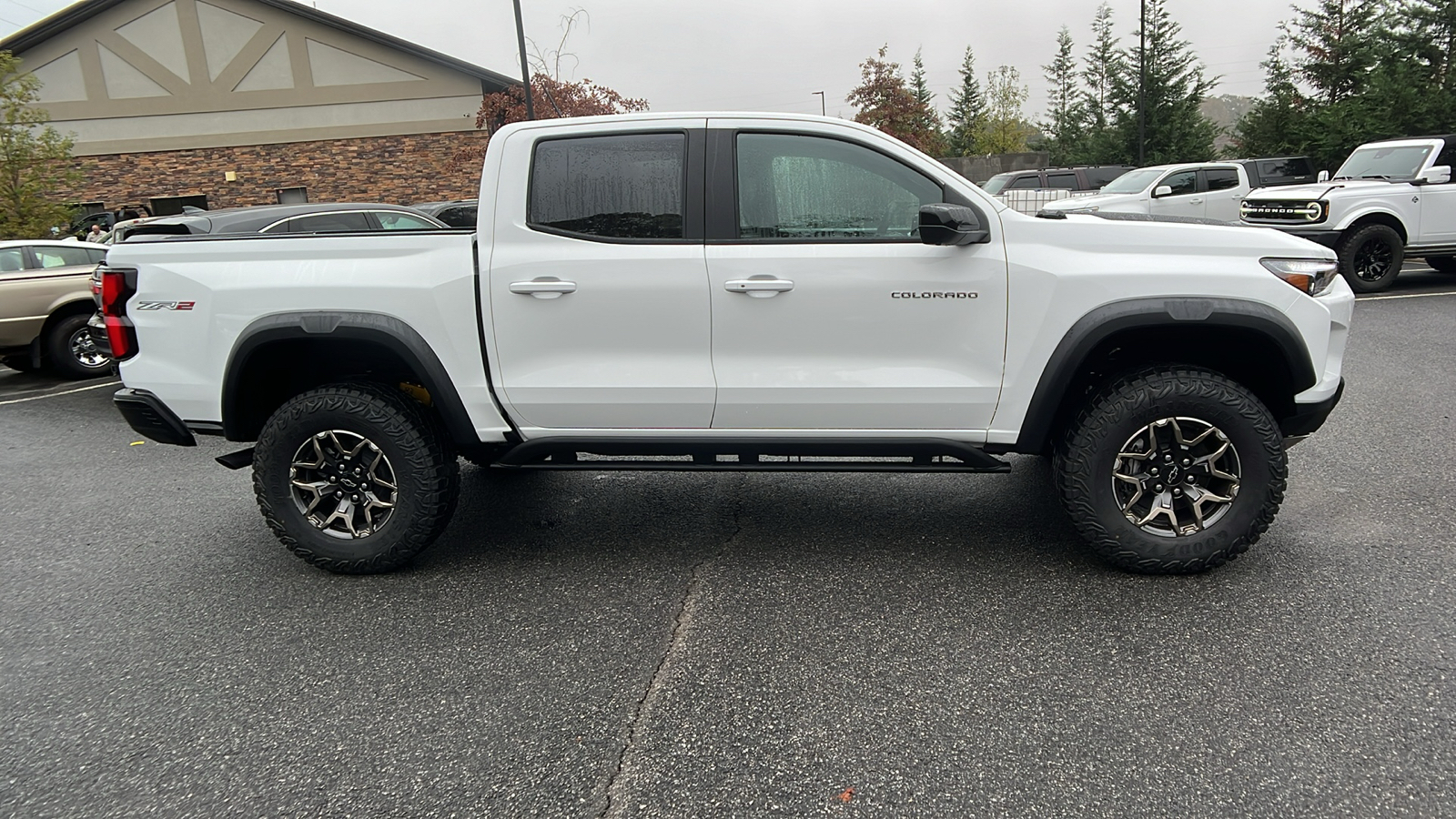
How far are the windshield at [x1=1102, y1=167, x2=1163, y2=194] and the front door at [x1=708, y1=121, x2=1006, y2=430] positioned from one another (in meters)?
15.3

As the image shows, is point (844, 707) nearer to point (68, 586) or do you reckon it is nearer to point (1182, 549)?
point (1182, 549)

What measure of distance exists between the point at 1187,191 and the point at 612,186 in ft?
54.0

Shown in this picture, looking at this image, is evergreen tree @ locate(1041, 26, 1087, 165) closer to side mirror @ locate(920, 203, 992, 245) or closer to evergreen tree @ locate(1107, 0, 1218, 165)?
evergreen tree @ locate(1107, 0, 1218, 165)

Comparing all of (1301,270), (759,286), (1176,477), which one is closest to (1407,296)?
(1301,270)

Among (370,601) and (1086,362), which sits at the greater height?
(1086,362)

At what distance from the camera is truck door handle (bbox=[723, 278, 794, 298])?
369cm

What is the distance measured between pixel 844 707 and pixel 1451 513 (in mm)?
3412

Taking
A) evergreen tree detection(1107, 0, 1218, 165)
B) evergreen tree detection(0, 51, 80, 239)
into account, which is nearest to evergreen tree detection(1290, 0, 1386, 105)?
evergreen tree detection(1107, 0, 1218, 165)

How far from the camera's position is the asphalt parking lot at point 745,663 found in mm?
2572

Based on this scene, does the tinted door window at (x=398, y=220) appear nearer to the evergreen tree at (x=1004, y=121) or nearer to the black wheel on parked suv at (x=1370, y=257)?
the black wheel on parked suv at (x=1370, y=257)

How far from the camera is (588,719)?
2.92m

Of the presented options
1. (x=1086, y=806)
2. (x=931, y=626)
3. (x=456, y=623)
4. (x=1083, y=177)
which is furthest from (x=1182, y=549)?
(x=1083, y=177)

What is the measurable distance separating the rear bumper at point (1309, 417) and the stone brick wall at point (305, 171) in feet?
86.4

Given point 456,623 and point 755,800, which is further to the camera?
point 456,623
